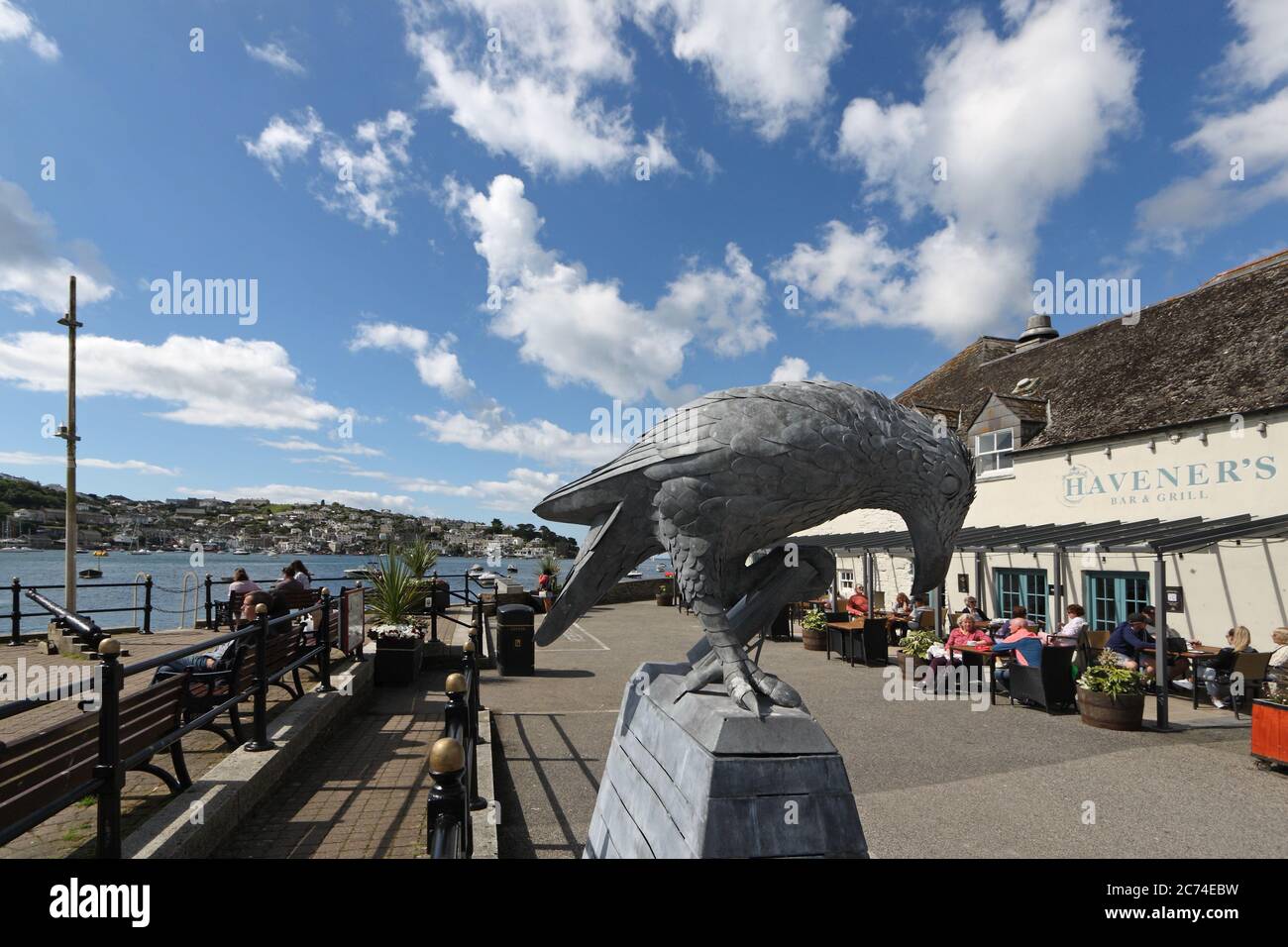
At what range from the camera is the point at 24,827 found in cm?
272

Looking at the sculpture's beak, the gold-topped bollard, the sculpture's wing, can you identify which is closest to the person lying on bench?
the gold-topped bollard

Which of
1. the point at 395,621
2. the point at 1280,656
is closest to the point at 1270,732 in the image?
the point at 1280,656

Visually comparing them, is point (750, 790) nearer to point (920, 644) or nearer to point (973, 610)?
point (920, 644)

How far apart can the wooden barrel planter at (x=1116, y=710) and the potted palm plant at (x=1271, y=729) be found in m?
1.23

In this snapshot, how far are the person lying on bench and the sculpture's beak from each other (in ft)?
13.4

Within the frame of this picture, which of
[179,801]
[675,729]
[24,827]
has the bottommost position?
[179,801]

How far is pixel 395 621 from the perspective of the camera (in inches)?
392

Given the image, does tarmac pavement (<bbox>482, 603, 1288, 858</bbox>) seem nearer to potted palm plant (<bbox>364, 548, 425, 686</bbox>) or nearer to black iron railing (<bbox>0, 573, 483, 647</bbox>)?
potted palm plant (<bbox>364, 548, 425, 686</bbox>)

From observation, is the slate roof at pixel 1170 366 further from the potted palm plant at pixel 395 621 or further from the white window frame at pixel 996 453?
the potted palm plant at pixel 395 621

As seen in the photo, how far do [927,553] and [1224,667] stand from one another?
8.52 m
